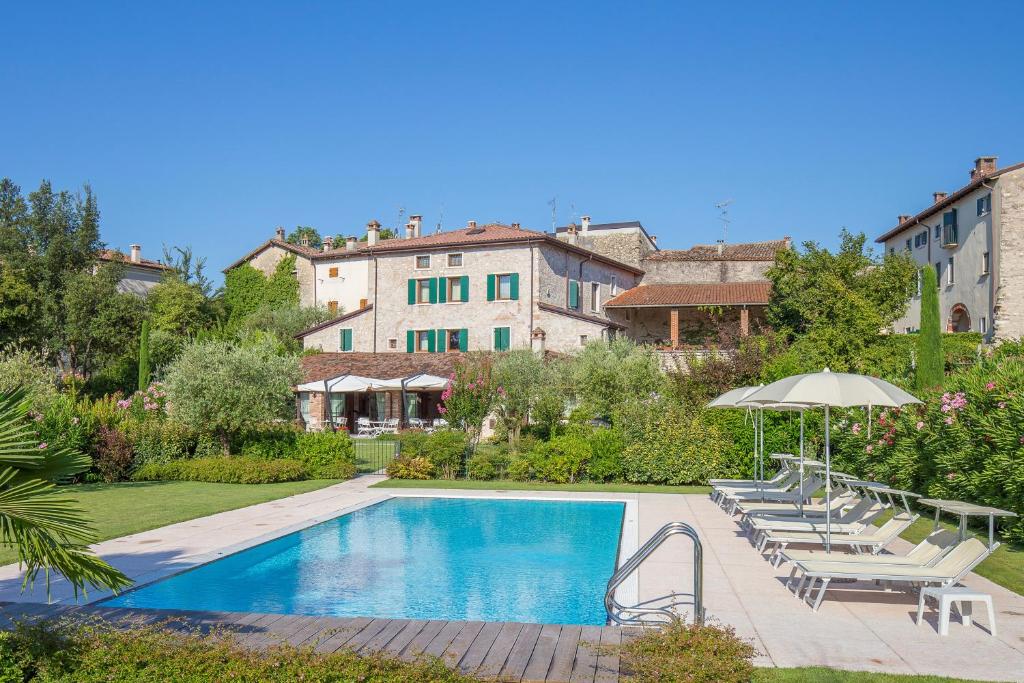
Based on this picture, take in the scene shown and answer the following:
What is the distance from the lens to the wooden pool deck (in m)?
5.76

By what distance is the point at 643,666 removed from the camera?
5.50m

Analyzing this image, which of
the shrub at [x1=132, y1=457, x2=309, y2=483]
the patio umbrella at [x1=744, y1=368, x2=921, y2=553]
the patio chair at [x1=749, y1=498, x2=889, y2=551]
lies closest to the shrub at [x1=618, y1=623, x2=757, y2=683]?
the patio umbrella at [x1=744, y1=368, x2=921, y2=553]

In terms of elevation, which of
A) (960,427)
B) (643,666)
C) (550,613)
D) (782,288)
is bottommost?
(550,613)

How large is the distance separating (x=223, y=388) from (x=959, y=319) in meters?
30.9

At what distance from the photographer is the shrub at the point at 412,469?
64.5ft

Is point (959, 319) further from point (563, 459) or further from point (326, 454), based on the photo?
point (326, 454)

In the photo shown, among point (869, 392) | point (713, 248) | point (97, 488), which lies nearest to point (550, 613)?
point (869, 392)

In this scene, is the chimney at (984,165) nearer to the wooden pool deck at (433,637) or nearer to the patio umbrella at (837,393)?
the patio umbrella at (837,393)

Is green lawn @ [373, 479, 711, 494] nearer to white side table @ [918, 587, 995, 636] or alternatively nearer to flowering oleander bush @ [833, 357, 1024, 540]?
flowering oleander bush @ [833, 357, 1024, 540]

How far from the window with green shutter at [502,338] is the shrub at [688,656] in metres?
28.7

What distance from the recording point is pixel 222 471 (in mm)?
18938

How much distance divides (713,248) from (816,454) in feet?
97.3

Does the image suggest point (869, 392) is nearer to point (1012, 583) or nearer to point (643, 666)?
point (1012, 583)

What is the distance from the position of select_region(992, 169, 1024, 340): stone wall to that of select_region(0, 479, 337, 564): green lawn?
83.9 ft
